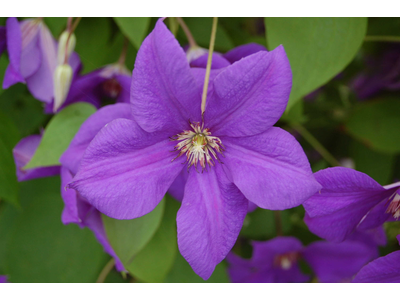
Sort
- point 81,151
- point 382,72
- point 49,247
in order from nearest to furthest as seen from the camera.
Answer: point 81,151 < point 49,247 < point 382,72

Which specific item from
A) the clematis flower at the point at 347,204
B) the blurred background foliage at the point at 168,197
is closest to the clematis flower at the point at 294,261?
the blurred background foliage at the point at 168,197

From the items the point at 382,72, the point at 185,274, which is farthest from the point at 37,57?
the point at 382,72

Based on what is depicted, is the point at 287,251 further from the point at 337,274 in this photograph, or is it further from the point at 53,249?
the point at 53,249

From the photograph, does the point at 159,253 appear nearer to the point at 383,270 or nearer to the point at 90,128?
the point at 90,128

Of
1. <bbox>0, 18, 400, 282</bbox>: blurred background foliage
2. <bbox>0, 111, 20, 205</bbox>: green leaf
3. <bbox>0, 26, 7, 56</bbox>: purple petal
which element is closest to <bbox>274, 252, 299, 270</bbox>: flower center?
<bbox>0, 18, 400, 282</bbox>: blurred background foliage

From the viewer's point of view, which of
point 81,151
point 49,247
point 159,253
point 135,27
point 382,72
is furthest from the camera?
point 382,72

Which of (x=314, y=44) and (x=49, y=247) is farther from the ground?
(x=314, y=44)

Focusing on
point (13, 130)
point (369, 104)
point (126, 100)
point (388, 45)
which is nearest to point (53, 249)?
point (13, 130)
